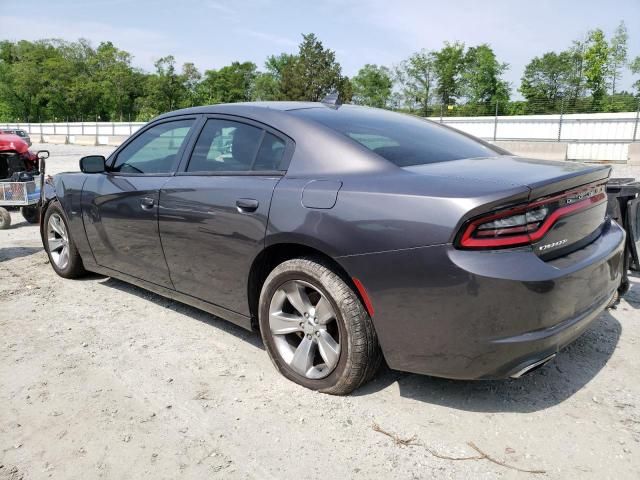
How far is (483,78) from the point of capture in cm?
6475

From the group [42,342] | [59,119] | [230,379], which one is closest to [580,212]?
[230,379]

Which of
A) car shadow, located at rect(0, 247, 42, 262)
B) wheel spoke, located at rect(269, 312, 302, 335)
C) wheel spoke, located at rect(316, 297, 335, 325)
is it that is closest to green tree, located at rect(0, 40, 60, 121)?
car shadow, located at rect(0, 247, 42, 262)

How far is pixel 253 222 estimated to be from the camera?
3.00m

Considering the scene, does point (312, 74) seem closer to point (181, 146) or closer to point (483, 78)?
point (483, 78)

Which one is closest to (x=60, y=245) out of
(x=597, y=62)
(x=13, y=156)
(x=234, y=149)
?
(x=234, y=149)

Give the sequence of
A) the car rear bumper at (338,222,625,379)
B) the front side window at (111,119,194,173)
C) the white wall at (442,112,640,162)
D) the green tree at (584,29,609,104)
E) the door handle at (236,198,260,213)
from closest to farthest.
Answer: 1. the car rear bumper at (338,222,625,379)
2. the door handle at (236,198,260,213)
3. the front side window at (111,119,194,173)
4. the white wall at (442,112,640,162)
5. the green tree at (584,29,609,104)

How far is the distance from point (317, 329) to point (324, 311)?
119mm

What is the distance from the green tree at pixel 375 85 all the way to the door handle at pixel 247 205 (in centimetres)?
→ 6915

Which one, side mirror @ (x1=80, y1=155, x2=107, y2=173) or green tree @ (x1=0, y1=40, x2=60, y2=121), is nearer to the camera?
side mirror @ (x1=80, y1=155, x2=107, y2=173)

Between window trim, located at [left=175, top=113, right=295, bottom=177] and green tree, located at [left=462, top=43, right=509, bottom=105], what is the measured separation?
65.9 m

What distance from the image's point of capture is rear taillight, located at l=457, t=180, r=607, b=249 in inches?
89.7

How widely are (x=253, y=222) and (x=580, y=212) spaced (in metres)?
1.71

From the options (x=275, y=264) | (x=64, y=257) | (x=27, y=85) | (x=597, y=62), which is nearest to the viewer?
(x=275, y=264)

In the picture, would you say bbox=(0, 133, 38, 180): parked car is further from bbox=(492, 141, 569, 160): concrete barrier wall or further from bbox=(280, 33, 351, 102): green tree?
bbox=(280, 33, 351, 102): green tree
